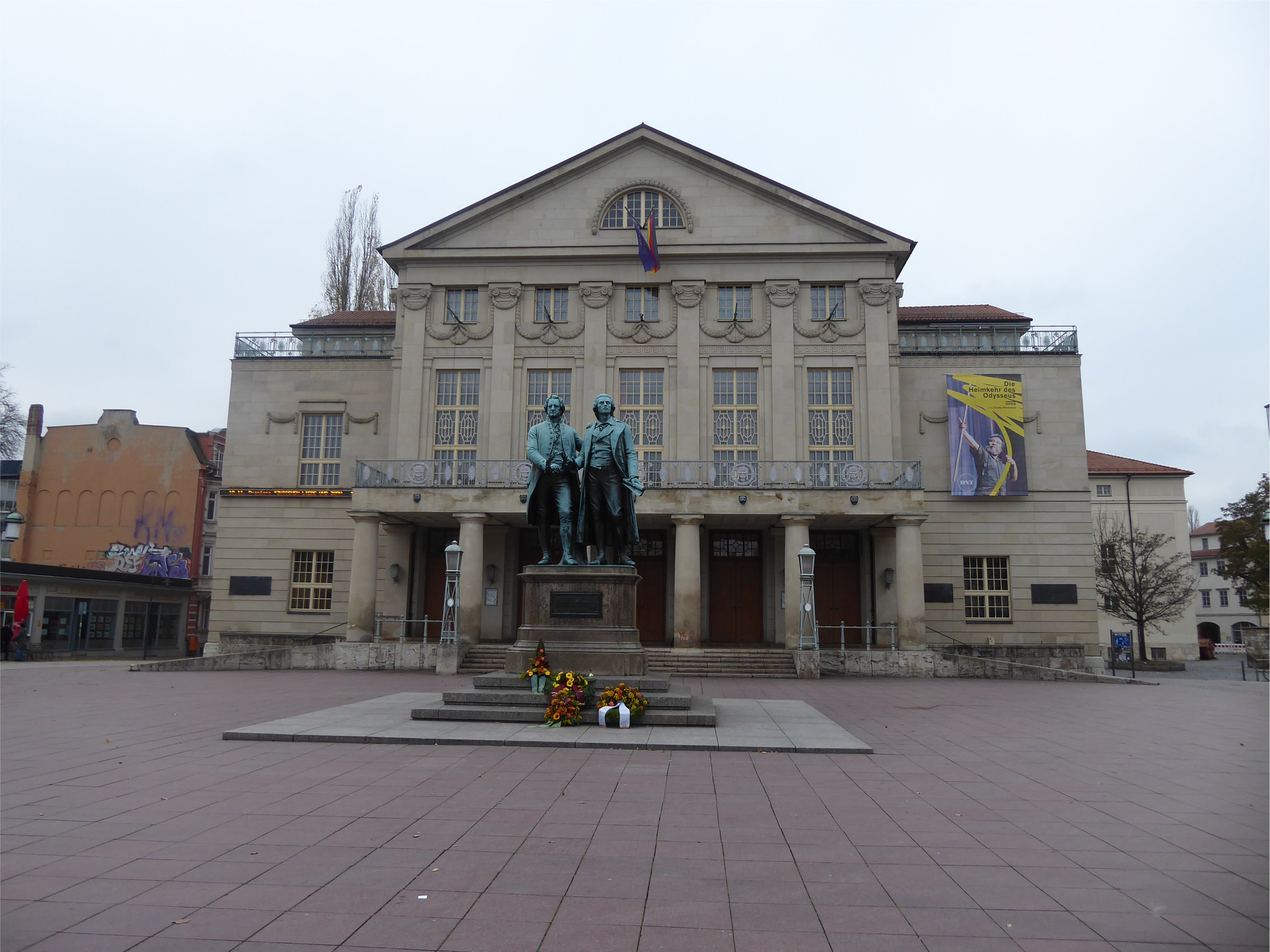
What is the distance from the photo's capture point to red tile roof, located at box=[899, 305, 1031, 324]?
3669 cm

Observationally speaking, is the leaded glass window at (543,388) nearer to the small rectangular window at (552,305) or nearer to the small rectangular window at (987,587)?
the small rectangular window at (552,305)

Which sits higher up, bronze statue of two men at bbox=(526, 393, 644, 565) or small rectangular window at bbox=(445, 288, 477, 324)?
small rectangular window at bbox=(445, 288, 477, 324)

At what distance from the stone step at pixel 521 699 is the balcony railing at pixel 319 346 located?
2598 cm

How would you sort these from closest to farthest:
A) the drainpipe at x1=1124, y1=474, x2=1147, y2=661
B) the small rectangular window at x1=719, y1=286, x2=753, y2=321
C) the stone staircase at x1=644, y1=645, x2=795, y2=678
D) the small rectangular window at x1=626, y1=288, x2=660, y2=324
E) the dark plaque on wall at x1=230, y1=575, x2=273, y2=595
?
the stone staircase at x1=644, y1=645, x2=795, y2=678 → the small rectangular window at x1=719, y1=286, x2=753, y2=321 → the small rectangular window at x1=626, y1=288, x2=660, y2=324 → the dark plaque on wall at x1=230, y1=575, x2=273, y2=595 → the drainpipe at x1=1124, y1=474, x2=1147, y2=661

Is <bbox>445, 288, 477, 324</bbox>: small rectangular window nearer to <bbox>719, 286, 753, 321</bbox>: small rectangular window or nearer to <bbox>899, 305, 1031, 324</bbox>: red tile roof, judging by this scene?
<bbox>719, 286, 753, 321</bbox>: small rectangular window

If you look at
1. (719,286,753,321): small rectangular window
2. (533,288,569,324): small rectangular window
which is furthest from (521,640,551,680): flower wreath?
(719,286,753,321): small rectangular window

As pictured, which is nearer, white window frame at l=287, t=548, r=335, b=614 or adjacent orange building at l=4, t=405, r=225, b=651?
white window frame at l=287, t=548, r=335, b=614

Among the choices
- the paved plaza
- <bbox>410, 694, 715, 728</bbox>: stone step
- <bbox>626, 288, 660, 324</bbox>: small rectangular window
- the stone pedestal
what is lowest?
the paved plaza

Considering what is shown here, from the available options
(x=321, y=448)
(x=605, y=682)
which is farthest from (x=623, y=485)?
(x=321, y=448)

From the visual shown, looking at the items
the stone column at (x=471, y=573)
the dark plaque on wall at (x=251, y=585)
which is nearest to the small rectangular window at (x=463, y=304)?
the stone column at (x=471, y=573)

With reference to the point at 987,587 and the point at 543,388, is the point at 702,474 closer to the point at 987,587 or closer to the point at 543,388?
the point at 543,388

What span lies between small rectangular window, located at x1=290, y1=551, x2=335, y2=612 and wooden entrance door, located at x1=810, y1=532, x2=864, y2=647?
18929mm

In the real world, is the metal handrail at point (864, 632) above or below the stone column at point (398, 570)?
below

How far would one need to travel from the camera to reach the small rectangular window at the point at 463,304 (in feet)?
113
